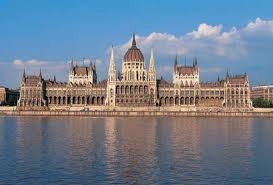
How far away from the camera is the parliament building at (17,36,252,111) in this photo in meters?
164

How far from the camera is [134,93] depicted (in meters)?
166

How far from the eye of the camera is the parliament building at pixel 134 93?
164 metres

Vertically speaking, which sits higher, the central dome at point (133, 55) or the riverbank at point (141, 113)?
the central dome at point (133, 55)

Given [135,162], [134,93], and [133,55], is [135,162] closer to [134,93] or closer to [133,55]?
[134,93]

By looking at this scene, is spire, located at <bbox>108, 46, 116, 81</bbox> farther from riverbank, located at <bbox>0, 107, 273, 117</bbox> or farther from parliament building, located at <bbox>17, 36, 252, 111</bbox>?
riverbank, located at <bbox>0, 107, 273, 117</bbox>

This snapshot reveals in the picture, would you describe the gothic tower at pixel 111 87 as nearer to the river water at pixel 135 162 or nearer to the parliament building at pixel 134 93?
the parliament building at pixel 134 93

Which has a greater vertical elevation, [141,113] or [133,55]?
[133,55]

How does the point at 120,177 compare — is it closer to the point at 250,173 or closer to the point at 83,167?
the point at 83,167

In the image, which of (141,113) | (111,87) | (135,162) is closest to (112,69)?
(111,87)

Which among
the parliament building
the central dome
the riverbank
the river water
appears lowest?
the river water

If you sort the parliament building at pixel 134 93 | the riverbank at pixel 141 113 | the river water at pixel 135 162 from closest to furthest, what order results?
the river water at pixel 135 162 < the riverbank at pixel 141 113 < the parliament building at pixel 134 93

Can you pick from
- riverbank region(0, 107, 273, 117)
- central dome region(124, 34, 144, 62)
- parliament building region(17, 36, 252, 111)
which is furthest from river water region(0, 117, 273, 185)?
central dome region(124, 34, 144, 62)

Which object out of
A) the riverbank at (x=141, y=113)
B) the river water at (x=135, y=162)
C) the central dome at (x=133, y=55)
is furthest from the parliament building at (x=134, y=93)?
the river water at (x=135, y=162)

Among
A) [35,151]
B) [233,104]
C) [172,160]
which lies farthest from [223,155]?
[233,104]
